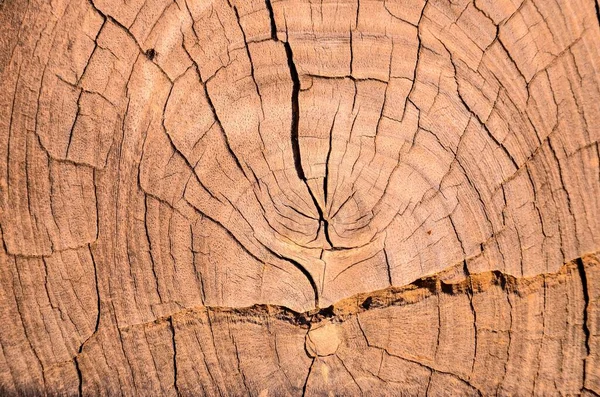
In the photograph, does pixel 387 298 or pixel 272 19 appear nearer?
pixel 272 19

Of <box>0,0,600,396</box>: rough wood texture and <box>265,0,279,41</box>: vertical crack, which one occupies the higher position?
<box>265,0,279,41</box>: vertical crack

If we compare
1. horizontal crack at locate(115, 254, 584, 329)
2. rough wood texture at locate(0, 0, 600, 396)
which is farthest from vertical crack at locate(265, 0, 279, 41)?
horizontal crack at locate(115, 254, 584, 329)

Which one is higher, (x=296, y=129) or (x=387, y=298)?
(x=296, y=129)

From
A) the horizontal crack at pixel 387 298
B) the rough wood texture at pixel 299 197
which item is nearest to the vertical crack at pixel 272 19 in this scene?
the rough wood texture at pixel 299 197

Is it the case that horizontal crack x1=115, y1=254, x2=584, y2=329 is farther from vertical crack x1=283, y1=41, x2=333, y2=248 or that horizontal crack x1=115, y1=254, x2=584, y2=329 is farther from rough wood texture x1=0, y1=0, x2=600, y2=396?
vertical crack x1=283, y1=41, x2=333, y2=248

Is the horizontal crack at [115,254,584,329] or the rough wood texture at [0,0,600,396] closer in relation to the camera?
the rough wood texture at [0,0,600,396]

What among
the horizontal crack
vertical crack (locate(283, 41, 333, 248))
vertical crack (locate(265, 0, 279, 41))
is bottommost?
the horizontal crack

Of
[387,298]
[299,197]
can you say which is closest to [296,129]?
[299,197]

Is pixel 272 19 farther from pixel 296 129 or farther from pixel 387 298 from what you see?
pixel 387 298
